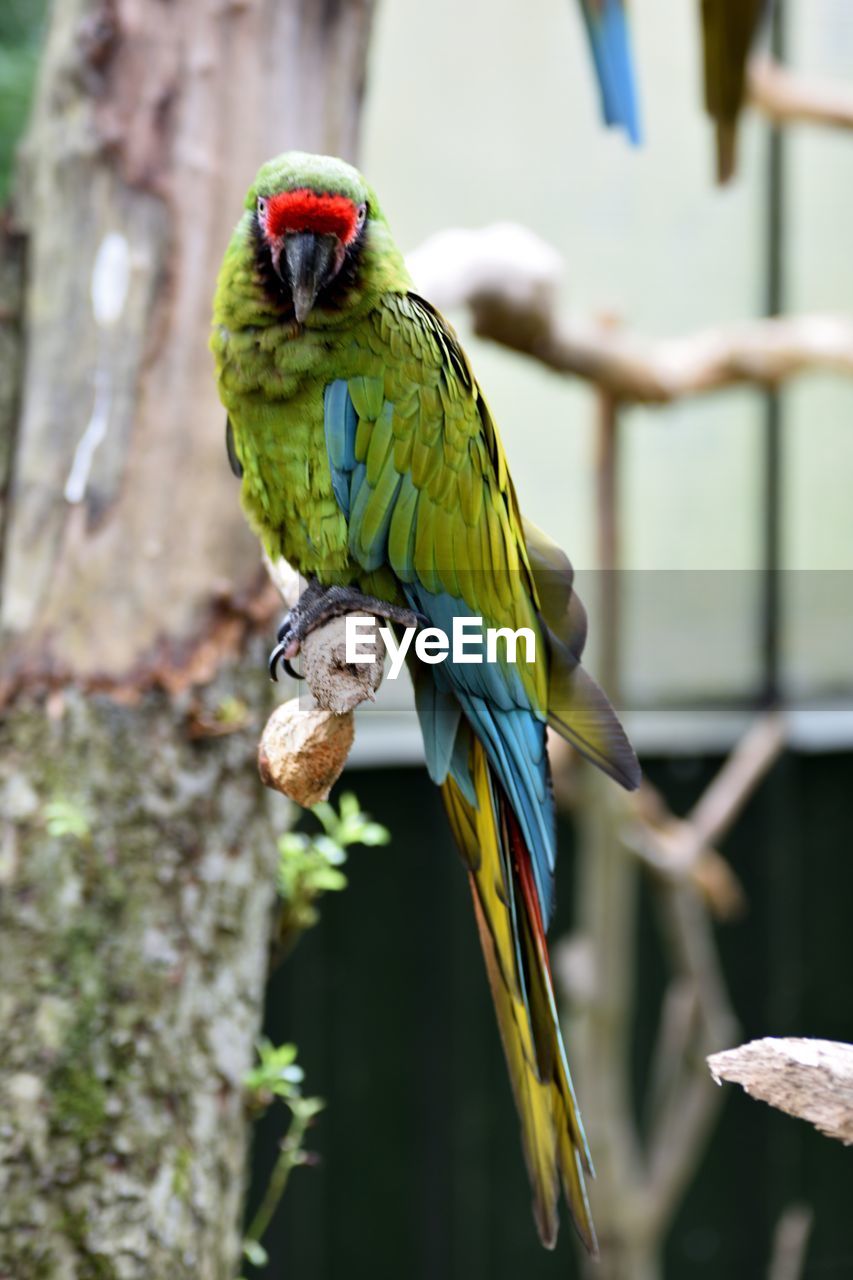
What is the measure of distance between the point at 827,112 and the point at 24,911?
4.04 feet

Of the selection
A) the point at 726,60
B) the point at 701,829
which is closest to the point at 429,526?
the point at 726,60

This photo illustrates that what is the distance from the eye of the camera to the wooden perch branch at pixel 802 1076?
50cm

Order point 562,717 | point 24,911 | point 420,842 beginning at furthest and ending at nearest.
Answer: point 420,842 → point 24,911 → point 562,717

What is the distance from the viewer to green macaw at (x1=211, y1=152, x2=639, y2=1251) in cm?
63

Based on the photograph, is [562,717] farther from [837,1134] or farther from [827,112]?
[827,112]

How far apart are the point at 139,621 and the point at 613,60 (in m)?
0.54

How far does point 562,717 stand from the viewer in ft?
2.10

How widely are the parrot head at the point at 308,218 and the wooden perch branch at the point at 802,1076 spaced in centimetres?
39

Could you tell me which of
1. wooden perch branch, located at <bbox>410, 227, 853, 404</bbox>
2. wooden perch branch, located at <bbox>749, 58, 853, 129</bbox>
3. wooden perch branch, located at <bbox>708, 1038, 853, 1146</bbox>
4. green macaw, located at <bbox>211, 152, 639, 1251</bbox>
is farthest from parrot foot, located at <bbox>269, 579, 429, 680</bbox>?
wooden perch branch, located at <bbox>749, 58, 853, 129</bbox>

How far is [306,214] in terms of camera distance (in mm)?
631

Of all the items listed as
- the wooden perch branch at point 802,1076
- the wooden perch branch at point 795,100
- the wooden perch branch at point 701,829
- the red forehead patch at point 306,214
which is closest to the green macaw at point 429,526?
the red forehead patch at point 306,214

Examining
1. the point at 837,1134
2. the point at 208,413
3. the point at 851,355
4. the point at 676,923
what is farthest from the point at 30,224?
the point at 676,923

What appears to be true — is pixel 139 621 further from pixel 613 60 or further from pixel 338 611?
pixel 613 60

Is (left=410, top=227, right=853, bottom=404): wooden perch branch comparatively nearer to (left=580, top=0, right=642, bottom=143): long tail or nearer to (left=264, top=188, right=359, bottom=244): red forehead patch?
(left=580, top=0, right=642, bottom=143): long tail
